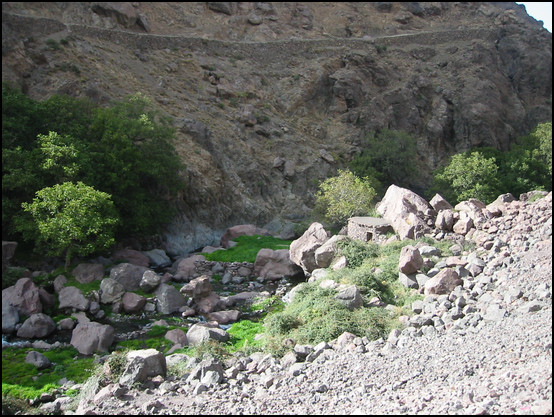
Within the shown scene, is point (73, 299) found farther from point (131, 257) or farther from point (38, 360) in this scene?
point (131, 257)

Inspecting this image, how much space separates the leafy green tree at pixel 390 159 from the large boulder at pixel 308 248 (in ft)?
63.0

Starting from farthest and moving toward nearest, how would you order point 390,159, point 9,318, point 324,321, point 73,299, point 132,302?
point 390,159 < point 132,302 < point 73,299 < point 9,318 < point 324,321

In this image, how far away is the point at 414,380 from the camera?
11.1 metres

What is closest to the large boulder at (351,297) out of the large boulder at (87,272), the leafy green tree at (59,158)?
the large boulder at (87,272)

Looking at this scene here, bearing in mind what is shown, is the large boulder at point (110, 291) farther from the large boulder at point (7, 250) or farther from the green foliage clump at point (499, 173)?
the green foliage clump at point (499, 173)

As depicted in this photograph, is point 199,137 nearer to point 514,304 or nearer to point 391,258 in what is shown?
point 391,258

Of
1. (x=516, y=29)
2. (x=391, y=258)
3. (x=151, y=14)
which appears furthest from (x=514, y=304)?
(x=516, y=29)

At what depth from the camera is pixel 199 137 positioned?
3984 centimetres

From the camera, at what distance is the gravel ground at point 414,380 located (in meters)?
9.65

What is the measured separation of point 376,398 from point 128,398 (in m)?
6.15

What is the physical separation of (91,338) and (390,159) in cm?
3510

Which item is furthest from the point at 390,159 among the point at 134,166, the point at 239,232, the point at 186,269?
the point at 186,269

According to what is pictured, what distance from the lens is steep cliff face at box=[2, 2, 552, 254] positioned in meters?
38.3

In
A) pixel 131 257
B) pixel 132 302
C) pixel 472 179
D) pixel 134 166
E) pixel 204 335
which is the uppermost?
pixel 472 179
